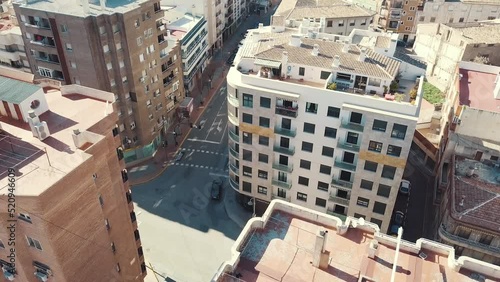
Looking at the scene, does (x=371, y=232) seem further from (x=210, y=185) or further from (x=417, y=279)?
(x=210, y=185)

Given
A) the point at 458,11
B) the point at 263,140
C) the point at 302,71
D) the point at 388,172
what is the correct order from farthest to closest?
1. the point at 458,11
2. the point at 263,140
3. the point at 302,71
4. the point at 388,172

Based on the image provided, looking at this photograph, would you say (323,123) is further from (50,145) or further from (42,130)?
(42,130)

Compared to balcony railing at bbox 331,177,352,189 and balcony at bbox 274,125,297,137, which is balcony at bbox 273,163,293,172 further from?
balcony railing at bbox 331,177,352,189

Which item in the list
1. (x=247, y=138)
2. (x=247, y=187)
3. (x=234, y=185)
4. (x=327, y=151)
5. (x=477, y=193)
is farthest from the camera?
(x=234, y=185)

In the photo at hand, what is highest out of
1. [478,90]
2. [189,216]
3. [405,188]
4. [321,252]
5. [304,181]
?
[321,252]

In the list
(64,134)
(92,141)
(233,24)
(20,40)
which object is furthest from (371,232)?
(233,24)

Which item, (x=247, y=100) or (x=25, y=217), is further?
(x=247, y=100)

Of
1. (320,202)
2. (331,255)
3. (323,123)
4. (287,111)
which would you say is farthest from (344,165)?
(331,255)
